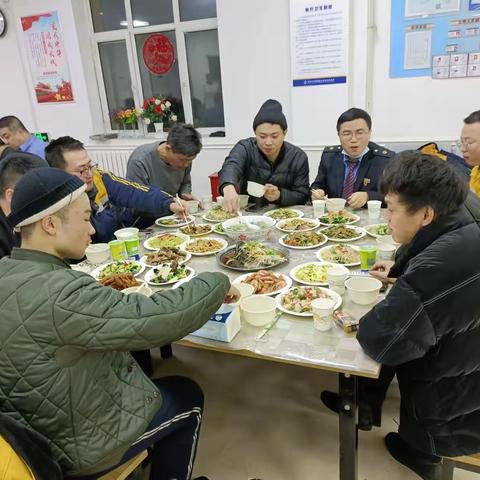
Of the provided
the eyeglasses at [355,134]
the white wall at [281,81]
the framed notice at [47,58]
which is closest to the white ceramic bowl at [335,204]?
the eyeglasses at [355,134]

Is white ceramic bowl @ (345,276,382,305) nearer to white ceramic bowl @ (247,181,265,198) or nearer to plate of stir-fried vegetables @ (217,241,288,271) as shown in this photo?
plate of stir-fried vegetables @ (217,241,288,271)

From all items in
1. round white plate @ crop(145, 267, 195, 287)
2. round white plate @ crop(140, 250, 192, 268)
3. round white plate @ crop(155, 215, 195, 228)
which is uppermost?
round white plate @ crop(145, 267, 195, 287)

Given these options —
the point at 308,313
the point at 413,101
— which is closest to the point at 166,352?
the point at 308,313

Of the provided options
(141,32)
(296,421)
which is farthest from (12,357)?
(141,32)

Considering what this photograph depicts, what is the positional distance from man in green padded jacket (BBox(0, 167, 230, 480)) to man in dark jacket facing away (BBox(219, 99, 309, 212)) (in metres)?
Result: 1.70

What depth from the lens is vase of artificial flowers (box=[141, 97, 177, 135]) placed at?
16.8ft

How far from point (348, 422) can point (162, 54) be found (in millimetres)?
4807

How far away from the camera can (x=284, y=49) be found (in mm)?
4105

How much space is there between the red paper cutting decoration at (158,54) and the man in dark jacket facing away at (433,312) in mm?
4335

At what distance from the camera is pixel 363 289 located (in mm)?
1599

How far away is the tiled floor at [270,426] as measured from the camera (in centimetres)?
188

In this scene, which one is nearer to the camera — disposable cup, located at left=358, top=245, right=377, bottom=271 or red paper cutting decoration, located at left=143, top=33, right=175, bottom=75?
disposable cup, located at left=358, top=245, right=377, bottom=271

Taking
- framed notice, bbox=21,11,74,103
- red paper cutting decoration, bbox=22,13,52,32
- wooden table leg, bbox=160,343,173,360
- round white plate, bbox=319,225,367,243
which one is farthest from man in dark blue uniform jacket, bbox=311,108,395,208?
red paper cutting decoration, bbox=22,13,52,32

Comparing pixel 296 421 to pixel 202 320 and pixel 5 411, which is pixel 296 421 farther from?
pixel 5 411
